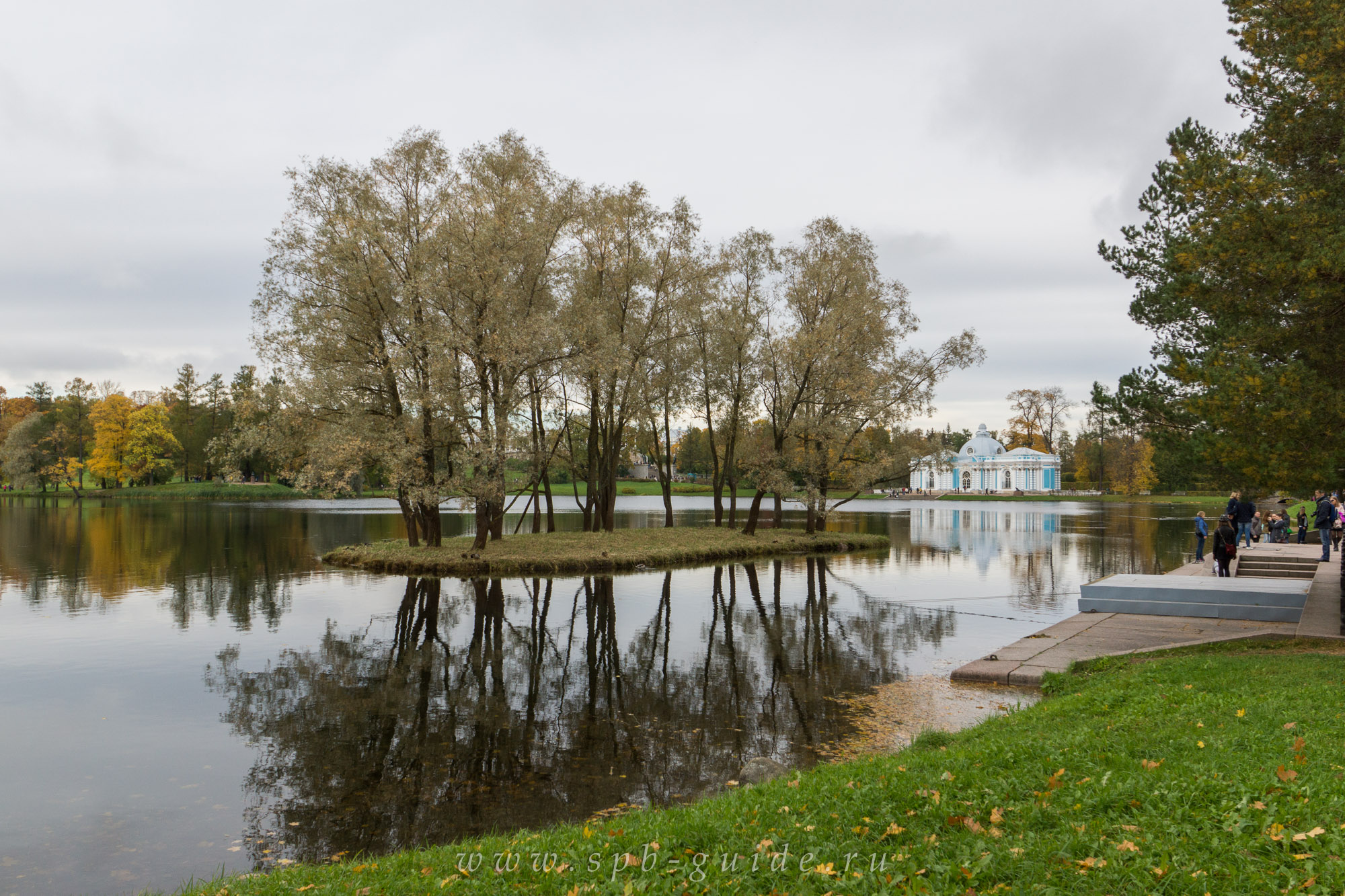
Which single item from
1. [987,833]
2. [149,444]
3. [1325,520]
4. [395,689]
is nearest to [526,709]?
[395,689]

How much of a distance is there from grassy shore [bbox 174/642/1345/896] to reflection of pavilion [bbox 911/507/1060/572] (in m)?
21.1

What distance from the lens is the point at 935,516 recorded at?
64.8 meters

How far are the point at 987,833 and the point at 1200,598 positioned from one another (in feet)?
44.4

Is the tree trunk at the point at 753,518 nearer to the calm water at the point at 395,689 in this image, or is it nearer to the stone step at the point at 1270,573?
the calm water at the point at 395,689

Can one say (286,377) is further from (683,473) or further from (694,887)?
(683,473)

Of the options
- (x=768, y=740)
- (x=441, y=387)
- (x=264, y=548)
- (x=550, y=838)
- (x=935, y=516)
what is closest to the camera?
(x=550, y=838)

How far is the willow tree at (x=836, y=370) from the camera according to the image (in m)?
30.9

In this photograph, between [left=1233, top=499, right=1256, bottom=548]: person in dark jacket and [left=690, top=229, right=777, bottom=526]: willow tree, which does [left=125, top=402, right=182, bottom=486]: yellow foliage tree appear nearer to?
[left=690, top=229, right=777, bottom=526]: willow tree

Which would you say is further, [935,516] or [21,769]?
[935,516]

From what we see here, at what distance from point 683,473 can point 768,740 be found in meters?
107

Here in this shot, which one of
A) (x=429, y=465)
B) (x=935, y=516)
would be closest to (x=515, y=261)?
(x=429, y=465)

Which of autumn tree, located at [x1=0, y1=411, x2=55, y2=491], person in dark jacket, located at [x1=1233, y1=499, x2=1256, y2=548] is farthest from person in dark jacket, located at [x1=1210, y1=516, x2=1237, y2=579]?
autumn tree, located at [x1=0, y1=411, x2=55, y2=491]

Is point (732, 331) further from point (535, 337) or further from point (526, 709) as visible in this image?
point (526, 709)

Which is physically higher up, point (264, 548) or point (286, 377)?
point (286, 377)
